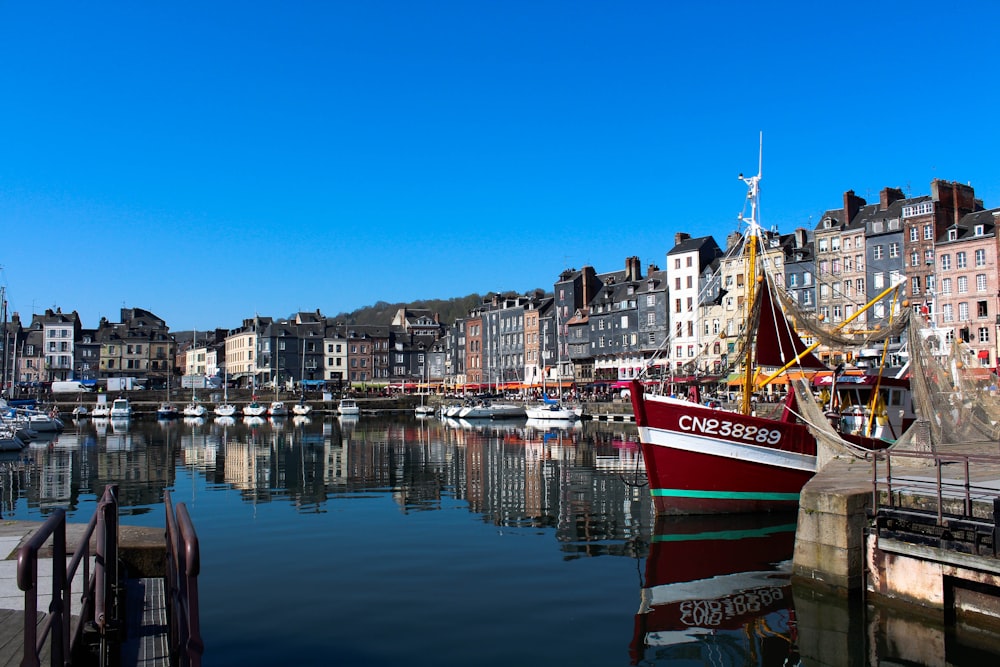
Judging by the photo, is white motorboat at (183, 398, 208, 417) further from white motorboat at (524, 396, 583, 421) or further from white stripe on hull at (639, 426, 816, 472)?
white stripe on hull at (639, 426, 816, 472)

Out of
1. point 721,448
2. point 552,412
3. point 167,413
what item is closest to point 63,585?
point 721,448

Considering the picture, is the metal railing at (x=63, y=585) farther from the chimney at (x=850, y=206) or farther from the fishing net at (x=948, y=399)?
the chimney at (x=850, y=206)

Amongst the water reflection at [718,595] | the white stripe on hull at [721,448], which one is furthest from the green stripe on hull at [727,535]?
the white stripe on hull at [721,448]

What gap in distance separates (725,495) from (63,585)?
62.9ft

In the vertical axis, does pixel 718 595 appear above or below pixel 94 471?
above

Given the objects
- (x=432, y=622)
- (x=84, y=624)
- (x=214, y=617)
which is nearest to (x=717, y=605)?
(x=432, y=622)

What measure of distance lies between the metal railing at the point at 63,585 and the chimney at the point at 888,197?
8244 centimetres

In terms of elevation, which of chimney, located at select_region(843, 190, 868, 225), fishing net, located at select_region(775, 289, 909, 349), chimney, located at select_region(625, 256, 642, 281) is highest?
chimney, located at select_region(843, 190, 868, 225)

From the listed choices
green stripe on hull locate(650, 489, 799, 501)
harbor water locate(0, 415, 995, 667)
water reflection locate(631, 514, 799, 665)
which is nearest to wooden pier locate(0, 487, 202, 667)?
harbor water locate(0, 415, 995, 667)

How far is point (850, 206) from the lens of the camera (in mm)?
81688

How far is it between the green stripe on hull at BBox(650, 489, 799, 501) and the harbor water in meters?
0.66

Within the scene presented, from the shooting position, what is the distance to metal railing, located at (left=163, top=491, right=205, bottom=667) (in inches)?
218

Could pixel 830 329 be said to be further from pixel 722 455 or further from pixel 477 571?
pixel 477 571

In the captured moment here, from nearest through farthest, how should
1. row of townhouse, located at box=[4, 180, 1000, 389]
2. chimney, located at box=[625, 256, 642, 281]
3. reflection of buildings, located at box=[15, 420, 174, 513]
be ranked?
reflection of buildings, located at box=[15, 420, 174, 513] → row of townhouse, located at box=[4, 180, 1000, 389] → chimney, located at box=[625, 256, 642, 281]
